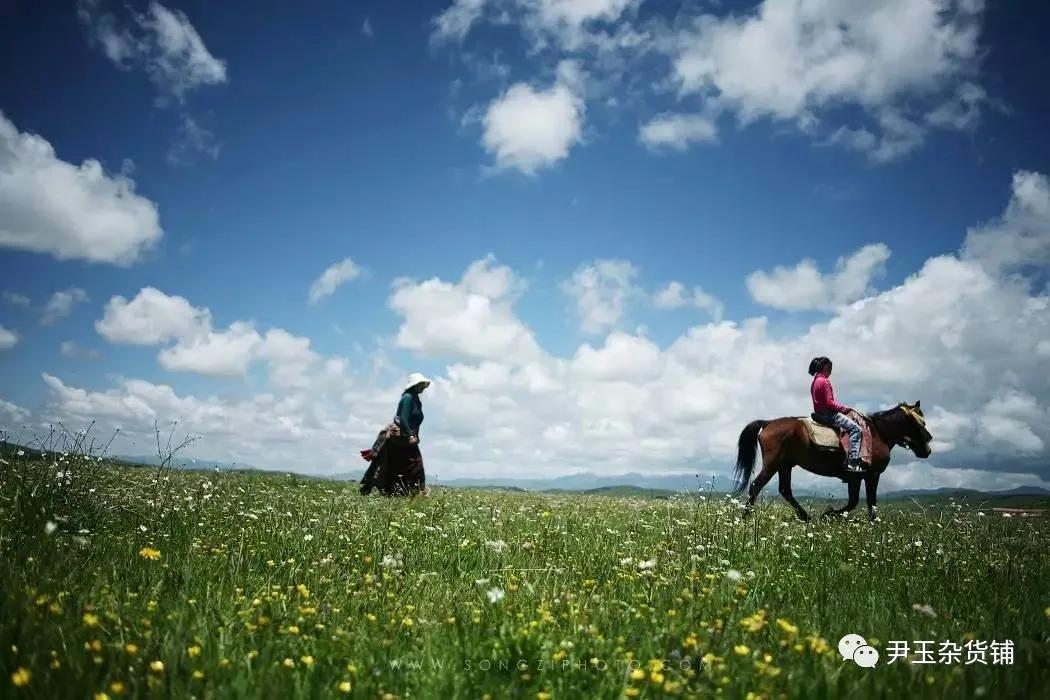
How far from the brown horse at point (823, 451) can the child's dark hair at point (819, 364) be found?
1.32 m

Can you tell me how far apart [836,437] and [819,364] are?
179cm

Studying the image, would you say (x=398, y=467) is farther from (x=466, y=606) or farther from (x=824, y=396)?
(x=466, y=606)

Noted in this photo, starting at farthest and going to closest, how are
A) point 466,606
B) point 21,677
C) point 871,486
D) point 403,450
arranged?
point 403,450
point 871,486
point 466,606
point 21,677

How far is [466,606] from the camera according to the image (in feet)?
14.5

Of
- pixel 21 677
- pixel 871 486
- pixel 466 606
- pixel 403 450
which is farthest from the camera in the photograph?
pixel 403 450

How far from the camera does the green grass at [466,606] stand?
10.3ft

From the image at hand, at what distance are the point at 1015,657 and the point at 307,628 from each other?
4.59 metres

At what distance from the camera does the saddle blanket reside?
1400 cm

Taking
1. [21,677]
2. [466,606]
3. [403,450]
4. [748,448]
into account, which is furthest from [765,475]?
[21,677]

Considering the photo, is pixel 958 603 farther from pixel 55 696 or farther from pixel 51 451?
pixel 51 451

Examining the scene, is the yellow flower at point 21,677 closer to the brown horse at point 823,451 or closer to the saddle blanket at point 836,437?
the brown horse at point 823,451

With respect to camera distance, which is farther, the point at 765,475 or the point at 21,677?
the point at 765,475

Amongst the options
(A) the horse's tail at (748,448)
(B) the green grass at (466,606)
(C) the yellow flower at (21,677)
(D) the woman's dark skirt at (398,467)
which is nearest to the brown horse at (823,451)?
(A) the horse's tail at (748,448)

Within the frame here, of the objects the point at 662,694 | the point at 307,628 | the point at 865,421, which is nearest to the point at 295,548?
the point at 307,628
